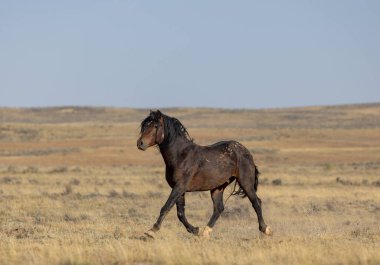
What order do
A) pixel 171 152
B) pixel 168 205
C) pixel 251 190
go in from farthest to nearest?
pixel 251 190, pixel 171 152, pixel 168 205

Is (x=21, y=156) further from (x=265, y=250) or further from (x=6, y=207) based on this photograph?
(x=265, y=250)

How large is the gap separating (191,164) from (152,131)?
0.81 metres

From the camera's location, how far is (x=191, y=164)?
41.7 feet

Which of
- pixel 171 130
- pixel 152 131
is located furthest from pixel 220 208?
pixel 152 131

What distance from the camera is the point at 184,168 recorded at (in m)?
12.6

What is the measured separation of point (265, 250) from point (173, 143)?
269 cm

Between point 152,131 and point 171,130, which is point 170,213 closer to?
point 171,130

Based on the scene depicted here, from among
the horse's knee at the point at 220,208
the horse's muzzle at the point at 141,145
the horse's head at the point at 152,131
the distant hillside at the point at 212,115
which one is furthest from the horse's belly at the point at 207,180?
the distant hillside at the point at 212,115

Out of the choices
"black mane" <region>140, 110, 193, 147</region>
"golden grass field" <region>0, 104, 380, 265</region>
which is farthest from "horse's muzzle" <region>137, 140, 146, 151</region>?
"golden grass field" <region>0, 104, 380, 265</region>

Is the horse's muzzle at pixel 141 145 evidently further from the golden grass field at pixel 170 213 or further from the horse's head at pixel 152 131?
the golden grass field at pixel 170 213

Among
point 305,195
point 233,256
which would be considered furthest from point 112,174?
point 233,256

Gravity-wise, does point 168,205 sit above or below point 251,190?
below

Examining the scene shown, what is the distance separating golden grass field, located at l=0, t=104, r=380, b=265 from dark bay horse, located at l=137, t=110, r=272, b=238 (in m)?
0.58

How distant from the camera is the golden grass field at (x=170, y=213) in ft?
34.2
